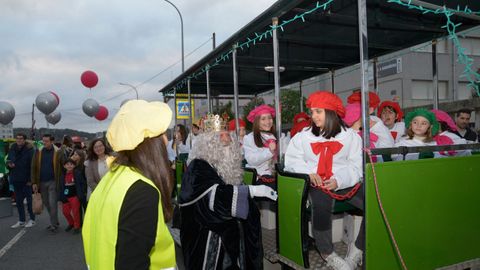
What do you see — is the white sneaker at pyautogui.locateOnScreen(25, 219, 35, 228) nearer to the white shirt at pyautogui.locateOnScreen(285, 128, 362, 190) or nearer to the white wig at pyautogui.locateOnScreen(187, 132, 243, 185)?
the white wig at pyautogui.locateOnScreen(187, 132, 243, 185)

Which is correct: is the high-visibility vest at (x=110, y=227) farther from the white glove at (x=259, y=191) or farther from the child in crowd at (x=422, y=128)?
the child in crowd at (x=422, y=128)

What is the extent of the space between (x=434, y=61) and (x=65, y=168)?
668 cm

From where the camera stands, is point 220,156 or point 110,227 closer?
point 110,227

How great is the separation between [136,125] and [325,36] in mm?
3976

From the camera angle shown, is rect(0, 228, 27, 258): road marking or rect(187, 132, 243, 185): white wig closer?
rect(187, 132, 243, 185): white wig

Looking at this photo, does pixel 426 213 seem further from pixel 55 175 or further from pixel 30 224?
pixel 30 224

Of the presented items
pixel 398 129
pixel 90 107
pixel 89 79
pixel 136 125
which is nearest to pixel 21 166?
pixel 398 129

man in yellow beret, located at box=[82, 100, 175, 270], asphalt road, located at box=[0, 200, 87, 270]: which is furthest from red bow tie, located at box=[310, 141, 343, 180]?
asphalt road, located at box=[0, 200, 87, 270]

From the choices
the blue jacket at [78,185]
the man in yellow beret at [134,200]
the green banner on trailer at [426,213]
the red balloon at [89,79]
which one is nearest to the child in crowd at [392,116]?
the green banner on trailer at [426,213]

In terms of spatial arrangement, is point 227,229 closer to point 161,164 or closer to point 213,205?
point 213,205

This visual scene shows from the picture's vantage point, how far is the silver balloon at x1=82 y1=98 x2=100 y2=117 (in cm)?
1714

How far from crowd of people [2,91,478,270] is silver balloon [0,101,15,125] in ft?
26.7

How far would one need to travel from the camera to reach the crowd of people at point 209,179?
55.6 inches

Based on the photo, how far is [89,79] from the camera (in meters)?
15.1
